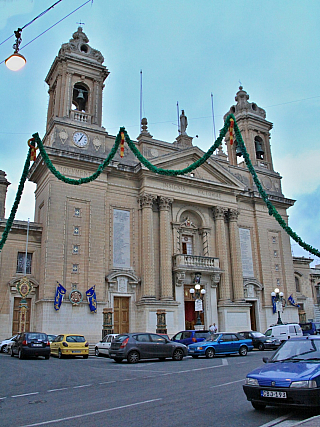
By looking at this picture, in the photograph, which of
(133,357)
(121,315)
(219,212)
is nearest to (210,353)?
(133,357)

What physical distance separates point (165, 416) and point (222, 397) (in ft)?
7.37

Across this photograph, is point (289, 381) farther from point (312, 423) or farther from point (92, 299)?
point (92, 299)

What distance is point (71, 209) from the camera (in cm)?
2917

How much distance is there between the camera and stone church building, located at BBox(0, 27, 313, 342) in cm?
2784

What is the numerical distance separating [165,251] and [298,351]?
23.1 m

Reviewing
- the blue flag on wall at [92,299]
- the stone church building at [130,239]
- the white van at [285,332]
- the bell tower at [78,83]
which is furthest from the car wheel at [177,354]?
the bell tower at [78,83]

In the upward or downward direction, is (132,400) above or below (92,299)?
below

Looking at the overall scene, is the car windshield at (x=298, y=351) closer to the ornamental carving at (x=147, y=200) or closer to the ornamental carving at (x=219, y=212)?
the ornamental carving at (x=147, y=200)

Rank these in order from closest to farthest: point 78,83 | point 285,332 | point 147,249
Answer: point 285,332
point 147,249
point 78,83

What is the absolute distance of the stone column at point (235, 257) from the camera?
3391cm

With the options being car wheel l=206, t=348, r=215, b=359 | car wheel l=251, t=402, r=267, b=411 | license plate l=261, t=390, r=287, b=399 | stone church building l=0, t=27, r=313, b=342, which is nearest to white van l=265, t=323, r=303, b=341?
stone church building l=0, t=27, r=313, b=342

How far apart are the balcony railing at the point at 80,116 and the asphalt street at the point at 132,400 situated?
73.1 feet

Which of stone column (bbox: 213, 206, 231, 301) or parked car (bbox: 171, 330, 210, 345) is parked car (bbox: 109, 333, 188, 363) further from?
stone column (bbox: 213, 206, 231, 301)

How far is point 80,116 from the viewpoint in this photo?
3256 cm
